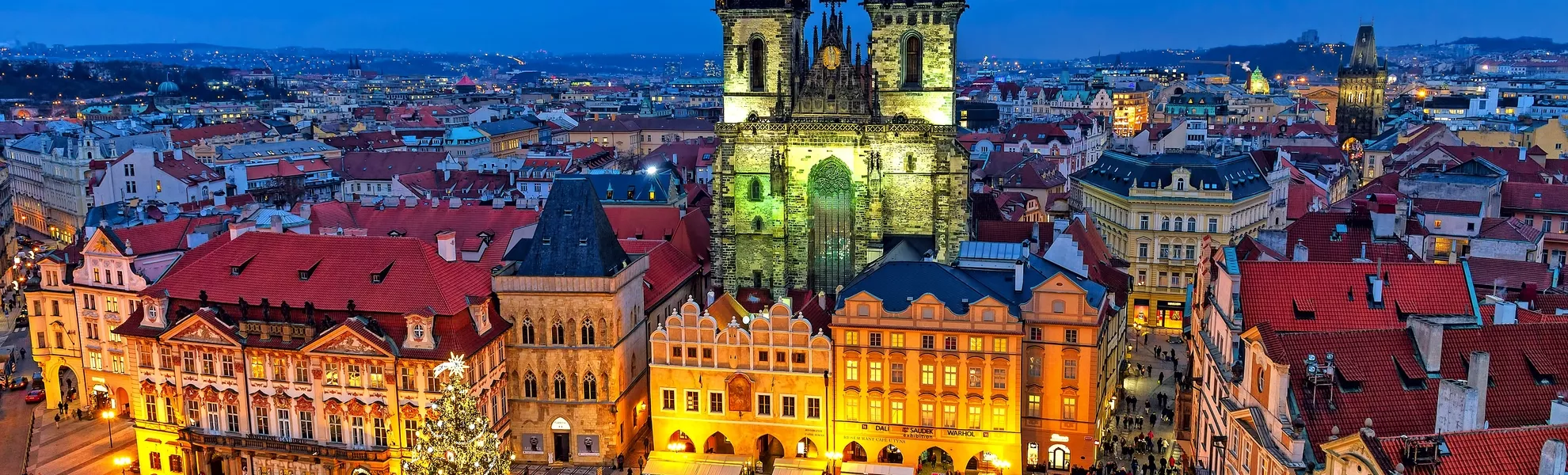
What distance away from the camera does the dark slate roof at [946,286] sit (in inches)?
2450

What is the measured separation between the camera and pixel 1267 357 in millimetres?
43625

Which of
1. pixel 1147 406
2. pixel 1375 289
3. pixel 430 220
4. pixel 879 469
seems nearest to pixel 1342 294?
pixel 1375 289

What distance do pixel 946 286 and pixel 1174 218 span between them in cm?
4334

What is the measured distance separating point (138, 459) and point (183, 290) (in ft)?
34.8

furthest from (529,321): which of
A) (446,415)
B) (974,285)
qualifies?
(974,285)

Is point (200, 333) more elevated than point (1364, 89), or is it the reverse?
point (1364, 89)

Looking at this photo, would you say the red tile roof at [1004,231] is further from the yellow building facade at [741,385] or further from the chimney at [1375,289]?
the chimney at [1375,289]

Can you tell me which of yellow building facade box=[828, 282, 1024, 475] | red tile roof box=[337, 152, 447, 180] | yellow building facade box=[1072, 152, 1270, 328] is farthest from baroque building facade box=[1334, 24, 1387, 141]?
yellow building facade box=[828, 282, 1024, 475]

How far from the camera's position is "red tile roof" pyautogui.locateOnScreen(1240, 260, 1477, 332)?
169ft

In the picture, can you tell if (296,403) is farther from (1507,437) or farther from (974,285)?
(1507,437)

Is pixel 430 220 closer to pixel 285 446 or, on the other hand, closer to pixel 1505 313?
pixel 285 446

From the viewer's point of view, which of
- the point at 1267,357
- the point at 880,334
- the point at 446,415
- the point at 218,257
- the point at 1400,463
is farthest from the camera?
the point at 218,257

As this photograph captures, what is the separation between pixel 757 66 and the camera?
8906cm

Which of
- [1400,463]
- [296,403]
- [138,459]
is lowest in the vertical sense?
[138,459]
